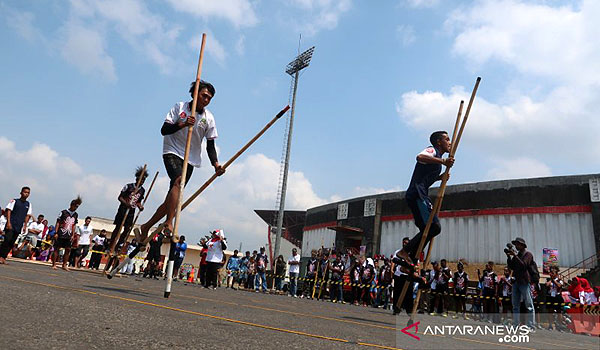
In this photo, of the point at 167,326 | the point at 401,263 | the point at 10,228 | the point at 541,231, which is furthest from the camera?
the point at 541,231

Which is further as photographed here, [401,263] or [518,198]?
[518,198]

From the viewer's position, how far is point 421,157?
18.5 feet

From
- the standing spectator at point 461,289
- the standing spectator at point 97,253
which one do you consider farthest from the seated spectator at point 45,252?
the standing spectator at point 461,289

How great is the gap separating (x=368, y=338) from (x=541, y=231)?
2413 cm

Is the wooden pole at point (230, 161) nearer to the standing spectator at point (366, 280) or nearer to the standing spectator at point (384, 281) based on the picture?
the standing spectator at point (384, 281)

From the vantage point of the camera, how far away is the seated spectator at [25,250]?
17.0 meters

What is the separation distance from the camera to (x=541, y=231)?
23.6 metres

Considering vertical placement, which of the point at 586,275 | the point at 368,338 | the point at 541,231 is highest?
the point at 541,231

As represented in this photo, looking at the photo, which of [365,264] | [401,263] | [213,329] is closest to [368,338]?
[213,329]

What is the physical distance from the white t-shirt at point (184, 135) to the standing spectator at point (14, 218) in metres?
6.03

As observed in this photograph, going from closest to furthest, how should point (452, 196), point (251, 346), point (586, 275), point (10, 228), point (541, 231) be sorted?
point (251, 346), point (10, 228), point (586, 275), point (541, 231), point (452, 196)

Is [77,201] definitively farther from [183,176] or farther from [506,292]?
[506,292]

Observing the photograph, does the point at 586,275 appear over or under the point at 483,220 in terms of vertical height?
under

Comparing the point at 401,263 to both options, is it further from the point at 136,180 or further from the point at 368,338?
the point at 136,180
